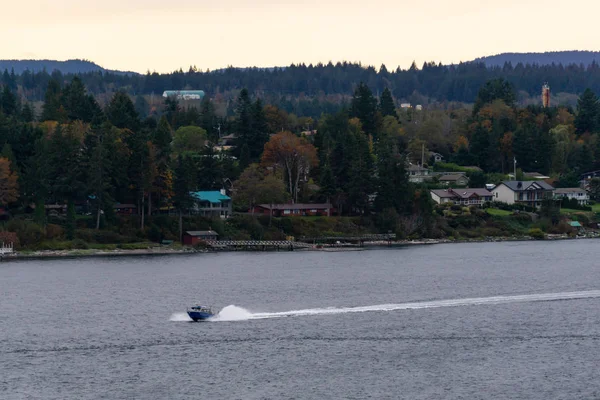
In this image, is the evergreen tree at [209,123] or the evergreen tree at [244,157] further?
the evergreen tree at [209,123]

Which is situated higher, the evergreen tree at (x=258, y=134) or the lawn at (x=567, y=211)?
the evergreen tree at (x=258, y=134)

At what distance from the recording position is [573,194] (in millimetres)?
121000

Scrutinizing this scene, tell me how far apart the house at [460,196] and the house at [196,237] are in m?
33.8

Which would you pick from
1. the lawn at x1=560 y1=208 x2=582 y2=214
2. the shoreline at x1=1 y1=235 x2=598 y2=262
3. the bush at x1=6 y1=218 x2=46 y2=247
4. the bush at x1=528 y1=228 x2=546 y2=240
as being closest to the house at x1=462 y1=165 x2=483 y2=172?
the lawn at x1=560 y1=208 x2=582 y2=214

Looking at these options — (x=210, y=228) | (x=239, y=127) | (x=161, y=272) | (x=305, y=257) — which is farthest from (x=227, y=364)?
(x=239, y=127)

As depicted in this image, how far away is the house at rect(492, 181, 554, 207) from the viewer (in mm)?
116562

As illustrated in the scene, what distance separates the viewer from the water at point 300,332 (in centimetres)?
4041

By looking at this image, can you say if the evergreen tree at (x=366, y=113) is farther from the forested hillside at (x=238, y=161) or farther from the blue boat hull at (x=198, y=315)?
the blue boat hull at (x=198, y=315)

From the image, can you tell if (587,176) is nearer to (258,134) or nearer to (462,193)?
(462,193)

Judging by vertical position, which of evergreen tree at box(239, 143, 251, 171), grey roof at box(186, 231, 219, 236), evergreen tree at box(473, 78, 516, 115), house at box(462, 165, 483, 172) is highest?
evergreen tree at box(473, 78, 516, 115)

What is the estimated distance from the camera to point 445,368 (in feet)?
140

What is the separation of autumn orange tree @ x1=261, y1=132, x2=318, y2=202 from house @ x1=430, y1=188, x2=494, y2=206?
15932 millimetres

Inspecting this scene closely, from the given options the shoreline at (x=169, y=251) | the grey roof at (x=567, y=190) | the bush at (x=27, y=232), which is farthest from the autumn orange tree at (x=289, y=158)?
the grey roof at (x=567, y=190)

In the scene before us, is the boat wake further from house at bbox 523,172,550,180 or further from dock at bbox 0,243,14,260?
house at bbox 523,172,550,180
